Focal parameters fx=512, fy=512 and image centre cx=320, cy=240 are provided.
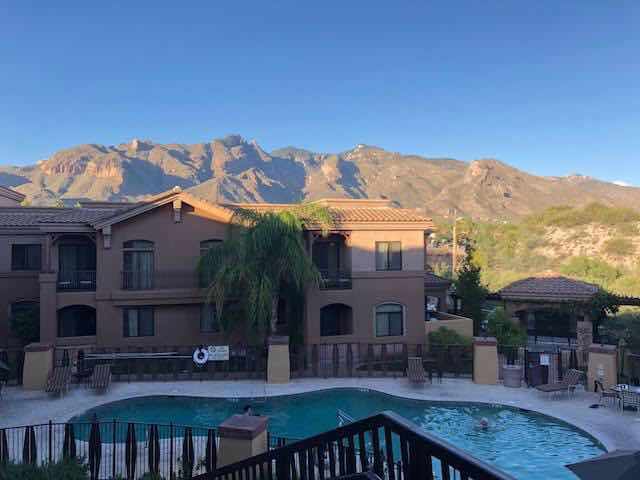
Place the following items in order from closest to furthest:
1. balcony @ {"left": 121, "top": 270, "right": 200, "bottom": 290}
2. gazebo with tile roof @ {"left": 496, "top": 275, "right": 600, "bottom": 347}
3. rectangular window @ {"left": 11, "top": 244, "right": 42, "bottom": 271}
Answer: balcony @ {"left": 121, "top": 270, "right": 200, "bottom": 290}, rectangular window @ {"left": 11, "top": 244, "right": 42, "bottom": 271}, gazebo with tile roof @ {"left": 496, "top": 275, "right": 600, "bottom": 347}

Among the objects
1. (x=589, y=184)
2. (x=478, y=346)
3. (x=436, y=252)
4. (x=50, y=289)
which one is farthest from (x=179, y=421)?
(x=589, y=184)

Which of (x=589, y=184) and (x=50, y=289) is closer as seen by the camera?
(x=50, y=289)

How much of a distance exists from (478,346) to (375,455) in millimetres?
18615

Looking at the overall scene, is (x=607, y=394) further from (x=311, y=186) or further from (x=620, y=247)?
(x=311, y=186)

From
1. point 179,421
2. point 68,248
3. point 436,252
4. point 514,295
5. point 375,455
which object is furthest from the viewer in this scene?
point 436,252

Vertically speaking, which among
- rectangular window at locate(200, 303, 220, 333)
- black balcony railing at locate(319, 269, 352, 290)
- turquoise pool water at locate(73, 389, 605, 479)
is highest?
black balcony railing at locate(319, 269, 352, 290)

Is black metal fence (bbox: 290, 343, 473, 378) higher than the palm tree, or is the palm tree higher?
the palm tree

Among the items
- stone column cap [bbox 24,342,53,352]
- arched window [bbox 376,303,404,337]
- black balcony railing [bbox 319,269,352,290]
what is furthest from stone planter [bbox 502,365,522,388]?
stone column cap [bbox 24,342,53,352]

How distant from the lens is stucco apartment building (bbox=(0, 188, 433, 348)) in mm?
23828

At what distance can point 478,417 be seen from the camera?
17359 millimetres

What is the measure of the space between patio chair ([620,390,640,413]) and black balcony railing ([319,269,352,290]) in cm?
1263

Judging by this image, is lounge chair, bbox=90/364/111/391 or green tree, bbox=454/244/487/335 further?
green tree, bbox=454/244/487/335

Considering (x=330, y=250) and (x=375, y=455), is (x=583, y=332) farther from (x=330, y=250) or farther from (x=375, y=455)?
(x=375, y=455)

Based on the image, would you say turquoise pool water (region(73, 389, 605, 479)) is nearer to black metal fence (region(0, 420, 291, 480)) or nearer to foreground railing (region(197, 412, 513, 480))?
black metal fence (region(0, 420, 291, 480))
